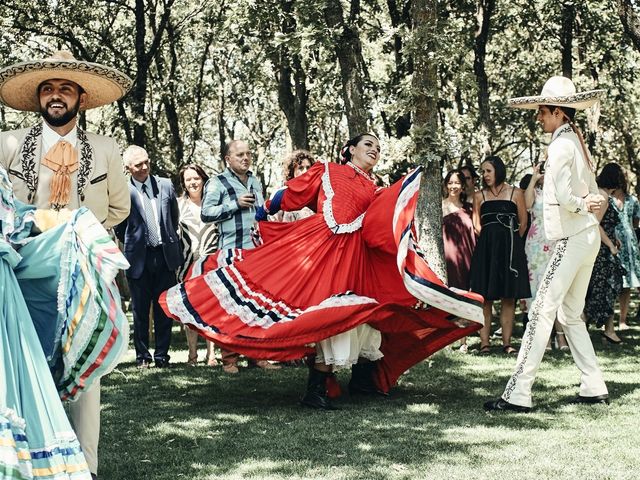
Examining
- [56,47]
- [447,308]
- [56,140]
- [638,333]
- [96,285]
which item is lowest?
[638,333]

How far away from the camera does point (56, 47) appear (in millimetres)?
22281

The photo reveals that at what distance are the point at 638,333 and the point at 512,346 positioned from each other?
236 centimetres

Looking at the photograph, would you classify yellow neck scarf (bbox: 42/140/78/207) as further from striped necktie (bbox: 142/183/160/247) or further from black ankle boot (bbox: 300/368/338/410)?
striped necktie (bbox: 142/183/160/247)

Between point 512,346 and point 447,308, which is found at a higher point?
point 447,308

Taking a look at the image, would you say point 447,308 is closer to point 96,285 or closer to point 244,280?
→ point 244,280

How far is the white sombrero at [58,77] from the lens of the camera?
5.03 m

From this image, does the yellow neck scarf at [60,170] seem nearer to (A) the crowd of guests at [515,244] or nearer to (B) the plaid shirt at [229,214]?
(B) the plaid shirt at [229,214]

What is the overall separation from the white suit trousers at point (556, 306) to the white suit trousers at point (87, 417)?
3407mm

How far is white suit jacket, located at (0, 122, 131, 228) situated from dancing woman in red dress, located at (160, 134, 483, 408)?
1.90m

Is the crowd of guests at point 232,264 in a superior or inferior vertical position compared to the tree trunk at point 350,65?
inferior

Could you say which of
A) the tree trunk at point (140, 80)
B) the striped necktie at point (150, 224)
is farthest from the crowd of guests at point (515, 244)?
the tree trunk at point (140, 80)

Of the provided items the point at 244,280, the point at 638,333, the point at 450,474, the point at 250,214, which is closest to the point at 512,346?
the point at 638,333

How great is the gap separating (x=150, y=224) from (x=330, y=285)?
3.01 metres

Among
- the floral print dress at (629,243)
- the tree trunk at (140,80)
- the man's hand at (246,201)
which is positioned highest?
the tree trunk at (140,80)
